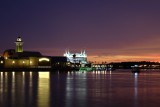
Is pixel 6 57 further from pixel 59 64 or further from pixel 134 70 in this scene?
pixel 134 70

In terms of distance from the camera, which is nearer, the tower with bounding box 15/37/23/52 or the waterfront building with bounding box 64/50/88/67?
the tower with bounding box 15/37/23/52

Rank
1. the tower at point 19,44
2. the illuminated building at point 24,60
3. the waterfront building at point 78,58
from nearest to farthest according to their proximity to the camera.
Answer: the illuminated building at point 24,60 < the tower at point 19,44 < the waterfront building at point 78,58

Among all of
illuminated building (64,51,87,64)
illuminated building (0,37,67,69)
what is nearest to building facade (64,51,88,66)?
illuminated building (64,51,87,64)

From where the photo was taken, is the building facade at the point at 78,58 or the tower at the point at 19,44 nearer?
the tower at the point at 19,44

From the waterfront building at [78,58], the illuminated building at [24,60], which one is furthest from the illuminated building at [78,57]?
the illuminated building at [24,60]

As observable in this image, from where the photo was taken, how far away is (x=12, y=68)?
10875 cm

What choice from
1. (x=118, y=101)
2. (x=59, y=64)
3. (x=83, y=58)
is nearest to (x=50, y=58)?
(x=59, y=64)

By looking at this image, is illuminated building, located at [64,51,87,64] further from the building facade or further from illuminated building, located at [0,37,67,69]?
illuminated building, located at [0,37,67,69]

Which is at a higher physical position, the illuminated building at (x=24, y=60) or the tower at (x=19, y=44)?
the tower at (x=19, y=44)

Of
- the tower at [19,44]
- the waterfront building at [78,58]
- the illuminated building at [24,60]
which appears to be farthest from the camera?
the waterfront building at [78,58]

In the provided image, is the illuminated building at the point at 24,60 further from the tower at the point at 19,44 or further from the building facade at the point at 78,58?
the building facade at the point at 78,58

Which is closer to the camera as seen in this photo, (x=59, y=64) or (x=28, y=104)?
(x=28, y=104)

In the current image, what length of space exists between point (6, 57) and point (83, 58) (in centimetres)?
5581

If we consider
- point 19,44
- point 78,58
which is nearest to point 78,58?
point 78,58
